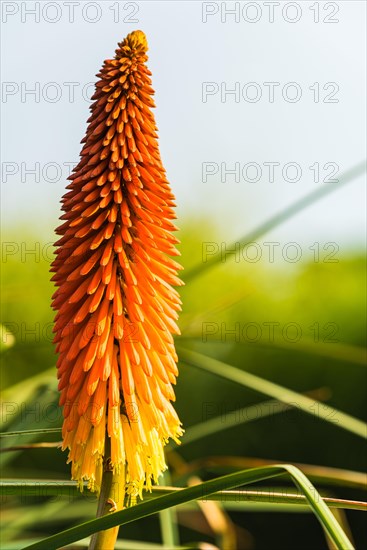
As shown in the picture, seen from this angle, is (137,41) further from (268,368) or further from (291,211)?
(268,368)

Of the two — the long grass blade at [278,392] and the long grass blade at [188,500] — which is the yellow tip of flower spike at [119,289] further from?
the long grass blade at [278,392]

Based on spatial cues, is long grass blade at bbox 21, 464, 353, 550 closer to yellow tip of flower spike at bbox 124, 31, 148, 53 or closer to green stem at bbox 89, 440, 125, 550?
green stem at bbox 89, 440, 125, 550

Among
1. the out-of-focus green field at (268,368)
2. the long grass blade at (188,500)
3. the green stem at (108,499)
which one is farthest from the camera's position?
the out-of-focus green field at (268,368)

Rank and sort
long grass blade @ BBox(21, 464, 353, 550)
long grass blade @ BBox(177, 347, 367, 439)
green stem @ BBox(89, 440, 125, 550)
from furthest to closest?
long grass blade @ BBox(177, 347, 367, 439)
green stem @ BBox(89, 440, 125, 550)
long grass blade @ BBox(21, 464, 353, 550)

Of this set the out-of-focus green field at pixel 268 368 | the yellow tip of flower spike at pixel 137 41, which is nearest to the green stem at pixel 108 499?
the yellow tip of flower spike at pixel 137 41

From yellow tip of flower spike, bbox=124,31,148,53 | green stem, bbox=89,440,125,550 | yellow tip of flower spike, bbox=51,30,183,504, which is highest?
yellow tip of flower spike, bbox=124,31,148,53

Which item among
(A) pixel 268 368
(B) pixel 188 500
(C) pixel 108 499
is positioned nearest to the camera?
(B) pixel 188 500

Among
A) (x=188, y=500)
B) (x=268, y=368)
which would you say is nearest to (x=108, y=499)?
(x=188, y=500)

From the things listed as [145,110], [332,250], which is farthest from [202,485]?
[332,250]

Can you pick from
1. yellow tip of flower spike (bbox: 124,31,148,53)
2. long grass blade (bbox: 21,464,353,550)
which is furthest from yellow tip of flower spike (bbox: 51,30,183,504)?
long grass blade (bbox: 21,464,353,550)
